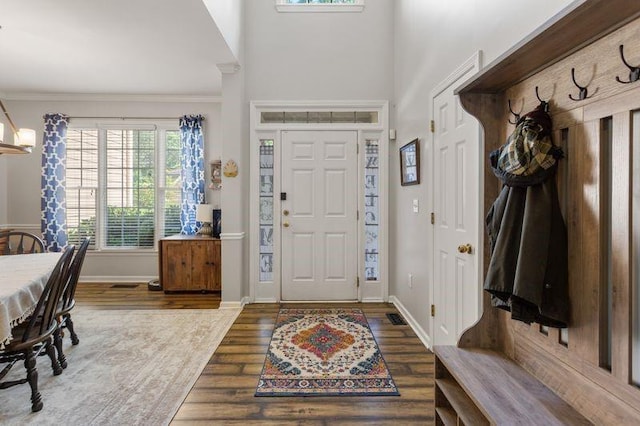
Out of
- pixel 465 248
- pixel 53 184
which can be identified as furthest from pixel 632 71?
pixel 53 184

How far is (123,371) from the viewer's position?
2.42 meters

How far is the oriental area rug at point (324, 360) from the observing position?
2180 mm

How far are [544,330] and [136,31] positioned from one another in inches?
144

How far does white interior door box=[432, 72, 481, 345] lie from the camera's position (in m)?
2.05

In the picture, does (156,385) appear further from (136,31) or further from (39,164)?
(39,164)

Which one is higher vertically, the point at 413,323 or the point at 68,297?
the point at 68,297

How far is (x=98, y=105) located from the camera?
4.88m

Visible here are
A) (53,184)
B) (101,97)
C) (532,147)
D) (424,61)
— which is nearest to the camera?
(532,147)

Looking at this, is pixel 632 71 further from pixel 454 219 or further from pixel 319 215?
pixel 319 215

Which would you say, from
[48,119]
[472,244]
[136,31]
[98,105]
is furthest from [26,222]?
[472,244]

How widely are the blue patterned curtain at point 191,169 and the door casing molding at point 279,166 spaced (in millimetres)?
1178

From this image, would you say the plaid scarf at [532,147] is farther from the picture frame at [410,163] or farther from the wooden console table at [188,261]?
the wooden console table at [188,261]

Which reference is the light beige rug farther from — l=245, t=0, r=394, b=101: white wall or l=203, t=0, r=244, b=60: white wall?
l=203, t=0, r=244, b=60: white wall

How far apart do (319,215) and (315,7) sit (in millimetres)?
2376
